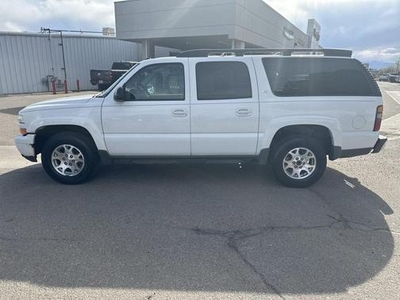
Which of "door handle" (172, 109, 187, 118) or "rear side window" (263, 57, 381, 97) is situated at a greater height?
"rear side window" (263, 57, 381, 97)

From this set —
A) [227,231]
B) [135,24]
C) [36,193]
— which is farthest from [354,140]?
[135,24]

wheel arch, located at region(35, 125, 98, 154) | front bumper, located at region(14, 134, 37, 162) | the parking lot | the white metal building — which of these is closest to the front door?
wheel arch, located at region(35, 125, 98, 154)

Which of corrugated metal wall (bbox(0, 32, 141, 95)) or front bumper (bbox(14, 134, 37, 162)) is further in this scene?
corrugated metal wall (bbox(0, 32, 141, 95))

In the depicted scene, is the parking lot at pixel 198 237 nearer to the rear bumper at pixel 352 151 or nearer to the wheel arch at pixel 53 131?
the rear bumper at pixel 352 151

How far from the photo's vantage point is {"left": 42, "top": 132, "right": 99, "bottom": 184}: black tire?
15.6 ft

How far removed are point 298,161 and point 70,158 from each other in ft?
11.9

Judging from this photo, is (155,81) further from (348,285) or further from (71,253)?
(348,285)

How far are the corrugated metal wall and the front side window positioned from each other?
21.6m

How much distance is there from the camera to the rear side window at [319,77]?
458 centimetres

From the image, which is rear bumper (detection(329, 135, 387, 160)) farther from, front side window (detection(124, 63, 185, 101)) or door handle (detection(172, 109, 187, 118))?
front side window (detection(124, 63, 185, 101))

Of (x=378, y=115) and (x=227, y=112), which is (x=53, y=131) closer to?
(x=227, y=112)

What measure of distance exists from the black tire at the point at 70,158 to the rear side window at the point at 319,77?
9.95 ft

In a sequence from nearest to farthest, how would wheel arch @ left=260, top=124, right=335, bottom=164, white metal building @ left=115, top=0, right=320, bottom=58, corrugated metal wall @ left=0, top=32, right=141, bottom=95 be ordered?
1. wheel arch @ left=260, top=124, right=335, bottom=164
2. white metal building @ left=115, top=0, right=320, bottom=58
3. corrugated metal wall @ left=0, top=32, right=141, bottom=95

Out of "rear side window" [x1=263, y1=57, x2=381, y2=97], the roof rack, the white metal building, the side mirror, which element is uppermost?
the white metal building
